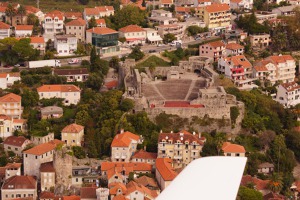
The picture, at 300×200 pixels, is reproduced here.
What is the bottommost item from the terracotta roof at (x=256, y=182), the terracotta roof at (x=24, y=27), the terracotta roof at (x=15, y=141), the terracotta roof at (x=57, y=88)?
the terracotta roof at (x=256, y=182)

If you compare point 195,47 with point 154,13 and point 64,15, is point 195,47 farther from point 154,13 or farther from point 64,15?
point 64,15

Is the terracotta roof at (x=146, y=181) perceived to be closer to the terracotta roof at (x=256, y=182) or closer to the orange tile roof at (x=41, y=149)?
the terracotta roof at (x=256, y=182)

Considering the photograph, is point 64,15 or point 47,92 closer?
point 47,92

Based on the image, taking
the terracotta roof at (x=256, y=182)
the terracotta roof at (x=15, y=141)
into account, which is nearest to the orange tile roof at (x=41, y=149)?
the terracotta roof at (x=15, y=141)

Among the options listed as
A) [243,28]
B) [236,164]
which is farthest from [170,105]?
[236,164]

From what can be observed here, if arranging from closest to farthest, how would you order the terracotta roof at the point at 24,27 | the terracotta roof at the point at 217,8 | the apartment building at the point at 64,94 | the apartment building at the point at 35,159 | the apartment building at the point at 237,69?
1. the apartment building at the point at 35,159
2. the apartment building at the point at 64,94
3. the apartment building at the point at 237,69
4. the terracotta roof at the point at 24,27
5. the terracotta roof at the point at 217,8

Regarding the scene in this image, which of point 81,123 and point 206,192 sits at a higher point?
point 206,192

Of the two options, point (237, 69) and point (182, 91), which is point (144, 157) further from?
point (237, 69)

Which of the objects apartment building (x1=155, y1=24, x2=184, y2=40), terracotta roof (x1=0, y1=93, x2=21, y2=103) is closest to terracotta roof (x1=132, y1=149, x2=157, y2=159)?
terracotta roof (x1=0, y1=93, x2=21, y2=103)

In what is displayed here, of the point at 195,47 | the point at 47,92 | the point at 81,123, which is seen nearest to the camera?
the point at 81,123
